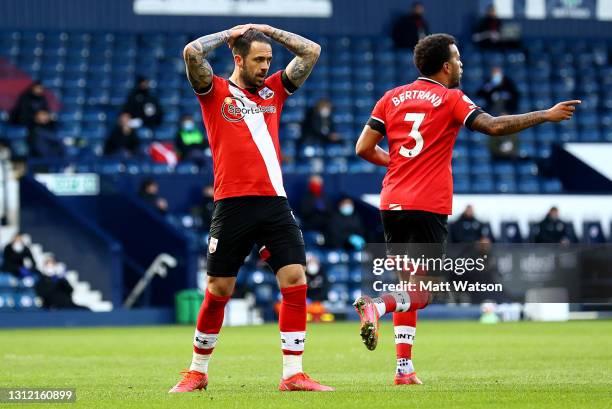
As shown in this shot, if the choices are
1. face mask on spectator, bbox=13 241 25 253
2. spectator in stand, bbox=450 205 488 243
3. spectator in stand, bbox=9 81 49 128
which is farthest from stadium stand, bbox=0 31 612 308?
face mask on spectator, bbox=13 241 25 253

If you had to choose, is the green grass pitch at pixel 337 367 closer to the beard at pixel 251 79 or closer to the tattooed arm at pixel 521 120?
the tattooed arm at pixel 521 120

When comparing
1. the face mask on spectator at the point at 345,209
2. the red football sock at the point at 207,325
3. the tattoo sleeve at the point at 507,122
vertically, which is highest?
the tattoo sleeve at the point at 507,122

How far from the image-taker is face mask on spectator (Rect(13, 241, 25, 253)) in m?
24.0

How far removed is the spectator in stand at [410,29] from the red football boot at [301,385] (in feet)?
76.6

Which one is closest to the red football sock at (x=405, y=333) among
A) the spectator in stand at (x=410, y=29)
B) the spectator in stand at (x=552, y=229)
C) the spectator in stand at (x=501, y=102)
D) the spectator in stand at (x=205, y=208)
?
the spectator in stand at (x=205, y=208)

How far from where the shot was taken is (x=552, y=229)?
1046 inches

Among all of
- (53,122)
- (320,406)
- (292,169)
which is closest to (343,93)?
(292,169)

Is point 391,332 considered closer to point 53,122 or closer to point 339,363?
point 339,363

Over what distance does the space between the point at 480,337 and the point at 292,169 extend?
9901 mm

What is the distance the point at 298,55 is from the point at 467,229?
56.6ft

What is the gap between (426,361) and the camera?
498 inches

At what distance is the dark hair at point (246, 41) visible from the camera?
28.8 ft

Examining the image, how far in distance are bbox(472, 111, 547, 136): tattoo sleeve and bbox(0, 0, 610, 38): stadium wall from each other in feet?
79.7

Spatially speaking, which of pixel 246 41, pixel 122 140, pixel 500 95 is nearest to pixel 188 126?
pixel 122 140
